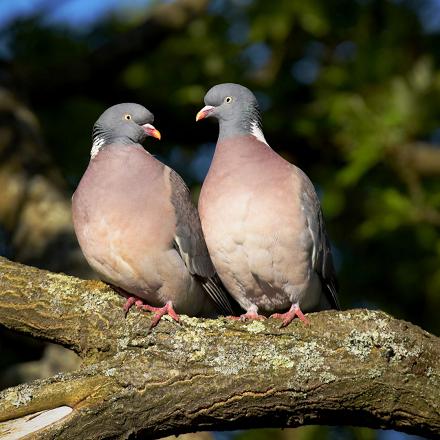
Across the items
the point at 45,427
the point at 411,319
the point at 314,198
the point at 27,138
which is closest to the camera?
the point at 45,427

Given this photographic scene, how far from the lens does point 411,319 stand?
732cm

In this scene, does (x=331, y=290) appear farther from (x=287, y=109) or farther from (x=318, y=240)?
(x=287, y=109)

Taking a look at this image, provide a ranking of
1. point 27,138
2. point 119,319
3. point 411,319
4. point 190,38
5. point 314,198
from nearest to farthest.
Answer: point 119,319 < point 314,198 < point 27,138 < point 411,319 < point 190,38

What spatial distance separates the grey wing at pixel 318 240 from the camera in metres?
4.85

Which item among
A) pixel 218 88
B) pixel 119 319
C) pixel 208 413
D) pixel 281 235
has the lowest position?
pixel 208 413

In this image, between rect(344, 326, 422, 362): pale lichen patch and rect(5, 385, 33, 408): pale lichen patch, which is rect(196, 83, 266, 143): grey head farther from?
rect(5, 385, 33, 408): pale lichen patch

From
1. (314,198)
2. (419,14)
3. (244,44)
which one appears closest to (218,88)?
(314,198)

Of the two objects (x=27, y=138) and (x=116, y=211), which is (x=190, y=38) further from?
(x=116, y=211)

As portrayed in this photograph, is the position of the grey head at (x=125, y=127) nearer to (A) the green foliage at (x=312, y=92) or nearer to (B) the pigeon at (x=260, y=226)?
(B) the pigeon at (x=260, y=226)

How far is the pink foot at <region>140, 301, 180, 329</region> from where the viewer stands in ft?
14.4

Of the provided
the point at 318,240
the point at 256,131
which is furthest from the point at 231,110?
the point at 318,240

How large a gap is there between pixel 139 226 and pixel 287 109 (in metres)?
3.30

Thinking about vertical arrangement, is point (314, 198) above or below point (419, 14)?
below

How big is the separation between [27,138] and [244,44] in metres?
1.86
